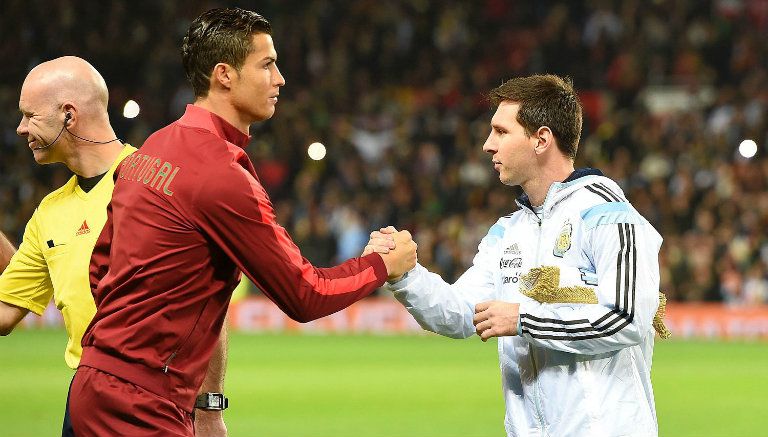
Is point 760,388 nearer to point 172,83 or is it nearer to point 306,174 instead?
point 306,174

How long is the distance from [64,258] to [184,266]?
3.85ft

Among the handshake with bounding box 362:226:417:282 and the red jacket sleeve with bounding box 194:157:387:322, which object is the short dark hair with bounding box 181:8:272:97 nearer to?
the red jacket sleeve with bounding box 194:157:387:322

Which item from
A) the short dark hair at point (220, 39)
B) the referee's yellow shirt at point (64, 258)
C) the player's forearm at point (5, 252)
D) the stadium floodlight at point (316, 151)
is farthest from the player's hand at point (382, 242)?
the stadium floodlight at point (316, 151)

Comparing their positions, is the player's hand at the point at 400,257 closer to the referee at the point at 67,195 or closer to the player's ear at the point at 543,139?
the player's ear at the point at 543,139

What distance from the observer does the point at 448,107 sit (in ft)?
81.8

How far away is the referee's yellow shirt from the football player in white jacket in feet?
4.14

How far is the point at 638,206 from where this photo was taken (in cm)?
2103

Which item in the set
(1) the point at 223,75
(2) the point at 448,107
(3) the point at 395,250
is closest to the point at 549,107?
(3) the point at 395,250

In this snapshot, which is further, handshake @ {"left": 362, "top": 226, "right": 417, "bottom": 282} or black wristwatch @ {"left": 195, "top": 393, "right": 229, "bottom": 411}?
black wristwatch @ {"left": 195, "top": 393, "right": 229, "bottom": 411}

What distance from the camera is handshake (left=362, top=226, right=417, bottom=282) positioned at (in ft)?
14.3

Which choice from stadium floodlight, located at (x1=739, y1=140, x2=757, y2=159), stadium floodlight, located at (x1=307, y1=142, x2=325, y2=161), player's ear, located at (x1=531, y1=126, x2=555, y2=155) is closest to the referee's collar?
player's ear, located at (x1=531, y1=126, x2=555, y2=155)

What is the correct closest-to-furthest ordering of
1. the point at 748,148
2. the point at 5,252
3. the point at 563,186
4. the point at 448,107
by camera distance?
1. the point at 563,186
2. the point at 5,252
3. the point at 748,148
4. the point at 448,107

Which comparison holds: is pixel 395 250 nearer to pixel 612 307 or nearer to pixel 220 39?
pixel 612 307

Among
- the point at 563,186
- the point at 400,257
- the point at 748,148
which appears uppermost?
the point at 748,148
